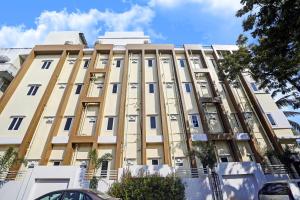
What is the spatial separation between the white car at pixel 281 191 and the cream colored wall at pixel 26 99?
767 inches

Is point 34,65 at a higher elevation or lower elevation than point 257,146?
higher

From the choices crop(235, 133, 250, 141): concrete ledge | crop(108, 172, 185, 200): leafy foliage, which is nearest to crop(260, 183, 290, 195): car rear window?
crop(108, 172, 185, 200): leafy foliage

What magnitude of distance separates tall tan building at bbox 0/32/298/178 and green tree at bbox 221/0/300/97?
4.27m

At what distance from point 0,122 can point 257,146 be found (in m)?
23.7

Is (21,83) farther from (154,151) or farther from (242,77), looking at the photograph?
(242,77)

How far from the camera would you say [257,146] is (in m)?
18.9

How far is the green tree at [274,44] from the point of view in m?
12.0

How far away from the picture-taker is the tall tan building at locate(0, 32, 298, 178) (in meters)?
18.9

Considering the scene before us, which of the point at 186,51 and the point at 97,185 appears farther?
the point at 186,51

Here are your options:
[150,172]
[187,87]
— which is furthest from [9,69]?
[187,87]

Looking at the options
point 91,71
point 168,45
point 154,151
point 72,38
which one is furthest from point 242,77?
A: point 72,38

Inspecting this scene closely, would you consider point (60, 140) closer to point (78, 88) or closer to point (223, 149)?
point (78, 88)

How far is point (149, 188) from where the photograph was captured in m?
13.7

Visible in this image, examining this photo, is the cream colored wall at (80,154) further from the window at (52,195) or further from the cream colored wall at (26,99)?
the window at (52,195)
